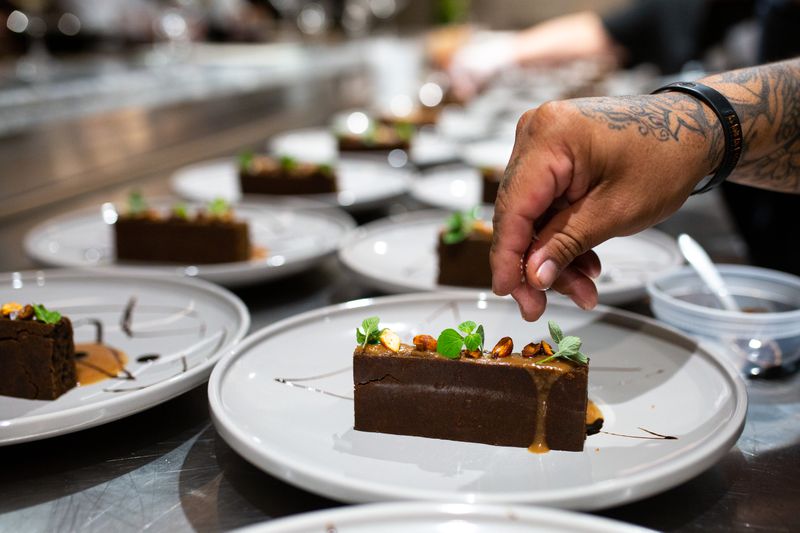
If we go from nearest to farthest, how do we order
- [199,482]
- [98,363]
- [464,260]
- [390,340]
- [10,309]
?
[199,482]
[390,340]
[10,309]
[98,363]
[464,260]

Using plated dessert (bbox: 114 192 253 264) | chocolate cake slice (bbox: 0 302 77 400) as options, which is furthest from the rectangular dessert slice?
plated dessert (bbox: 114 192 253 264)

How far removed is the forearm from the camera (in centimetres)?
139

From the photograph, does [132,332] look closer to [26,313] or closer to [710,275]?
[26,313]

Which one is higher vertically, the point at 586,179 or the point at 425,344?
the point at 586,179

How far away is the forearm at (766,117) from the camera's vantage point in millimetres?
1389

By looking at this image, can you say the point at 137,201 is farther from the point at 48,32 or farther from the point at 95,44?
the point at 95,44

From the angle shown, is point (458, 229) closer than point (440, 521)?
No

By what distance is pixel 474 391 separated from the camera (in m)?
1.26

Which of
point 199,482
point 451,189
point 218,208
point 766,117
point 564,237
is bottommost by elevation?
point 199,482

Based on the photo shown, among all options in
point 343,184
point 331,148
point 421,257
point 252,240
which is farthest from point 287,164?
point 331,148

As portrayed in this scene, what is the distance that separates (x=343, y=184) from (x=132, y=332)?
60.6 inches

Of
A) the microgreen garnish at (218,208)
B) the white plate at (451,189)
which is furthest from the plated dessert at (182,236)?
the white plate at (451,189)

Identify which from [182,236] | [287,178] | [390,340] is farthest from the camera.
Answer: [287,178]

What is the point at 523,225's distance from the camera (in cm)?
121
